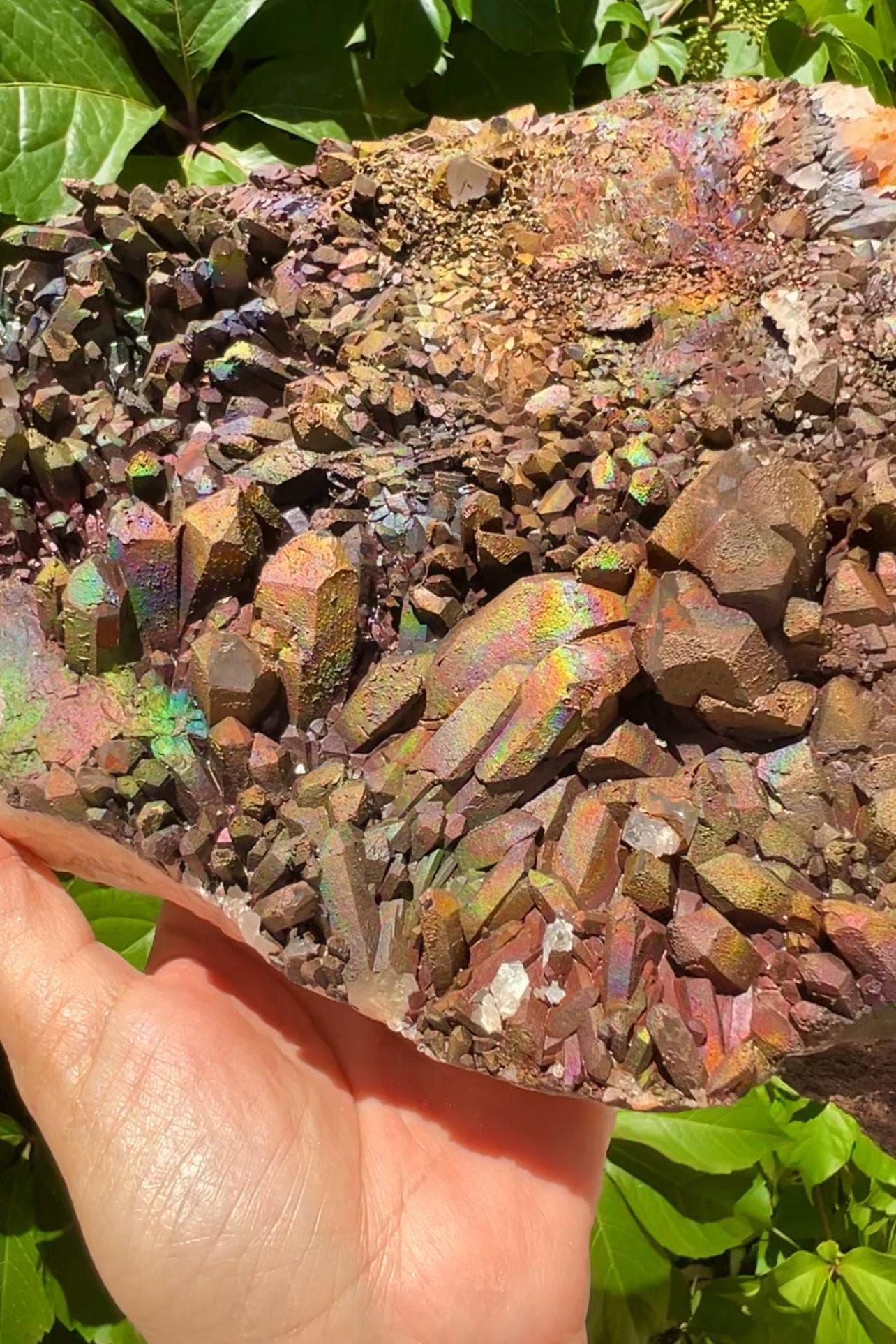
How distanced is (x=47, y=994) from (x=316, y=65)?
1300 mm

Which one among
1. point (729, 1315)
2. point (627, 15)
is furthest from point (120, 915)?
point (627, 15)

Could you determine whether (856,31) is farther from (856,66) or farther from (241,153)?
(241,153)

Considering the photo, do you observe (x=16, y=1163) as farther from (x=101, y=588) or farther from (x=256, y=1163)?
(x=101, y=588)

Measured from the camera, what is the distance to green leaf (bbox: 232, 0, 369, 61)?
1558 mm

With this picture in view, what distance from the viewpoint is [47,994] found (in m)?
0.91

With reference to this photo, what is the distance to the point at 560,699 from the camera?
73 cm

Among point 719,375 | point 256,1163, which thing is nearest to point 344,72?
point 719,375

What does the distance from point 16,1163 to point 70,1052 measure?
2.24ft

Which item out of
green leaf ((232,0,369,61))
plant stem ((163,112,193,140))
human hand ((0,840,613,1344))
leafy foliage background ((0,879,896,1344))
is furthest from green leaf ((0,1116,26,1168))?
green leaf ((232,0,369,61))

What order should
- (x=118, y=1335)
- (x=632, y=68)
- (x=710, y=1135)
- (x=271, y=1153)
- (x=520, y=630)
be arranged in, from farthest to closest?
(x=632, y=68) → (x=710, y=1135) → (x=118, y=1335) → (x=271, y=1153) → (x=520, y=630)

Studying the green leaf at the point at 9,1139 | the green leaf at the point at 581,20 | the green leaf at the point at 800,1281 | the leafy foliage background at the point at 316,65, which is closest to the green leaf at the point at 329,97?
the leafy foliage background at the point at 316,65

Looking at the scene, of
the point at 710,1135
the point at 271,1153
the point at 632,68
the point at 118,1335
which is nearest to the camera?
the point at 271,1153

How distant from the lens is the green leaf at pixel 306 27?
156 cm

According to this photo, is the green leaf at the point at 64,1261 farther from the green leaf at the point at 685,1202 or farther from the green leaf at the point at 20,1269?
the green leaf at the point at 685,1202
